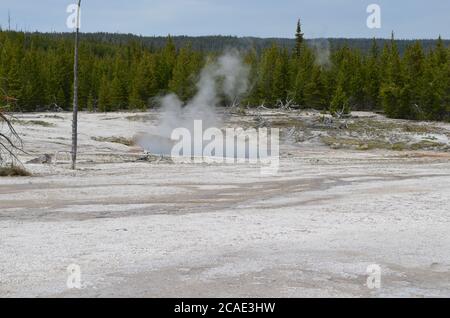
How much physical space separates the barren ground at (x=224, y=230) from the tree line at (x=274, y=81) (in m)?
31.4

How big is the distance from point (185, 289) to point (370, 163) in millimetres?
21790

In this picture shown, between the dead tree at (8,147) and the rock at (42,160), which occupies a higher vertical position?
the dead tree at (8,147)

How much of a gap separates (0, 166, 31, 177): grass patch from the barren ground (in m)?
0.63

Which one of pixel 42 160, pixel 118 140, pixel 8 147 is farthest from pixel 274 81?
pixel 42 160

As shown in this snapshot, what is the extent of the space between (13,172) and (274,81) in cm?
4574

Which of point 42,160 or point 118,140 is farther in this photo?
point 118,140

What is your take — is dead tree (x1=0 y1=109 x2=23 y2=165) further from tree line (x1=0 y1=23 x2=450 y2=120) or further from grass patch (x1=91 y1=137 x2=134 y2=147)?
tree line (x1=0 y1=23 x2=450 y2=120)

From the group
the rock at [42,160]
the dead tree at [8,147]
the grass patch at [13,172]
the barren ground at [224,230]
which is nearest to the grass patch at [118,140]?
the dead tree at [8,147]

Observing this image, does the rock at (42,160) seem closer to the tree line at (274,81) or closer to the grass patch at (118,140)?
the grass patch at (118,140)

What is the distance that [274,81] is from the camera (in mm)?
63938

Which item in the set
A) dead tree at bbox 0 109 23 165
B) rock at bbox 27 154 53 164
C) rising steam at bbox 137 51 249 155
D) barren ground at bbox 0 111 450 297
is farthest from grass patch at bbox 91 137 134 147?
rock at bbox 27 154 53 164

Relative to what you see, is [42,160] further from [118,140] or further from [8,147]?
[118,140]

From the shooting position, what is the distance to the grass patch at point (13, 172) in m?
20.9

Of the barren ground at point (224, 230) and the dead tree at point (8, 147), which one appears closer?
the barren ground at point (224, 230)
